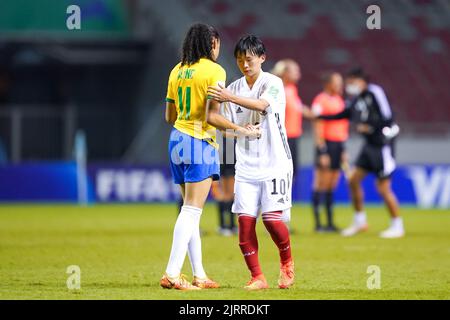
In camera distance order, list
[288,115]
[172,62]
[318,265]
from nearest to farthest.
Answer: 1. [318,265]
2. [288,115]
3. [172,62]

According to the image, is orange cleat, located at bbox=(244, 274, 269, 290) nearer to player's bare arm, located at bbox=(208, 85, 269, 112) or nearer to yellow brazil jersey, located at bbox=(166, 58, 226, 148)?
yellow brazil jersey, located at bbox=(166, 58, 226, 148)

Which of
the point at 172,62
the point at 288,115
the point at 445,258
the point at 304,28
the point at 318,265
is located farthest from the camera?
the point at 304,28

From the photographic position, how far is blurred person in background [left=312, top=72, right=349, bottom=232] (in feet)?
54.6

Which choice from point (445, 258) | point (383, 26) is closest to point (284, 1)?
point (383, 26)

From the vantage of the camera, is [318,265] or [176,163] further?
[318,265]

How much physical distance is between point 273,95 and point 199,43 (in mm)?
777

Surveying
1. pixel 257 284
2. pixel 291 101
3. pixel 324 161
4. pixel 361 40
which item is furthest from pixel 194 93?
pixel 361 40

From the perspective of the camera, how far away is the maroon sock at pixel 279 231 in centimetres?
916

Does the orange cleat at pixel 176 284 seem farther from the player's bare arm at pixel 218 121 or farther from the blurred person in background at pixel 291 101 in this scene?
the blurred person in background at pixel 291 101

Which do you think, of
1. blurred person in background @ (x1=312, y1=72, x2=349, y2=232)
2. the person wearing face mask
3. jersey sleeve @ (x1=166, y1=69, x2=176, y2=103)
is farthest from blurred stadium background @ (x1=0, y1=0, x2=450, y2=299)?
jersey sleeve @ (x1=166, y1=69, x2=176, y2=103)

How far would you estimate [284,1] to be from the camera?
31625mm

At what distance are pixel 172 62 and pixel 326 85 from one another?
42.1 ft

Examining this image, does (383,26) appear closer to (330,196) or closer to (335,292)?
(330,196)

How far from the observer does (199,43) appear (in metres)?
8.89
